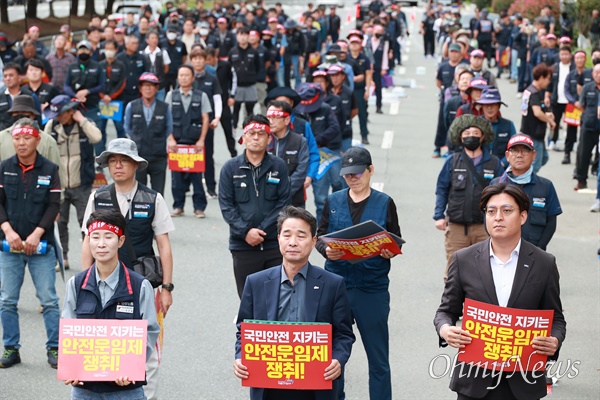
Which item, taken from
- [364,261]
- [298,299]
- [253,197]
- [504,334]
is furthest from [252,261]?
[504,334]

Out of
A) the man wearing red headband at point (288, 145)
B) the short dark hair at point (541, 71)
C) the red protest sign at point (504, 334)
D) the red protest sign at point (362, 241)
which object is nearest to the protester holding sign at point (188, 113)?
the man wearing red headband at point (288, 145)

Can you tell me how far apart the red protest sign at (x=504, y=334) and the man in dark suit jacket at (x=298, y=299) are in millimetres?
767

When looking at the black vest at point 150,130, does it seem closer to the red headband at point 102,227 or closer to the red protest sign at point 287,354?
the red headband at point 102,227

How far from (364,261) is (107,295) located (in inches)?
84.6

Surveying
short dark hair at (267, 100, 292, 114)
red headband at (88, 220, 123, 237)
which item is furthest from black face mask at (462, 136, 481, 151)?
red headband at (88, 220, 123, 237)

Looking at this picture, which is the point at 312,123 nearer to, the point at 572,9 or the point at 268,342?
the point at 268,342

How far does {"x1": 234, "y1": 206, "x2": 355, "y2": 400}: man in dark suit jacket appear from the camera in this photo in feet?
20.8

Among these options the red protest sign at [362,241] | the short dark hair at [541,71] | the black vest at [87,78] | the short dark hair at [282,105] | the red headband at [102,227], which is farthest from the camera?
the black vest at [87,78]

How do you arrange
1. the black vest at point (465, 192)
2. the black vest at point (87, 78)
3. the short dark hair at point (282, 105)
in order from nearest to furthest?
the black vest at point (465, 192) → the short dark hair at point (282, 105) → the black vest at point (87, 78)

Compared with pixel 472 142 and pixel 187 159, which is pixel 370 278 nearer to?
pixel 472 142

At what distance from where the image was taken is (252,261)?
933 centimetres

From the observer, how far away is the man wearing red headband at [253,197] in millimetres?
9266

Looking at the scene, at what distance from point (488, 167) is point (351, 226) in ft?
9.61

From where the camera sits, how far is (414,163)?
1973cm
